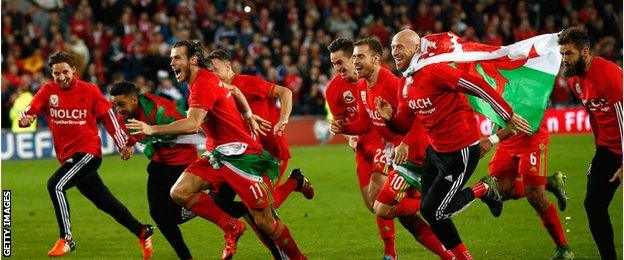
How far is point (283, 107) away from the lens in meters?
11.2

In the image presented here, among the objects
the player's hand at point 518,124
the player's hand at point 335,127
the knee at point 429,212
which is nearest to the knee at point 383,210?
the knee at point 429,212

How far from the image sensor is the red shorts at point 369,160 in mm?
10570

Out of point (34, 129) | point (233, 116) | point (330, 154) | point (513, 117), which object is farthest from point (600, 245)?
point (34, 129)

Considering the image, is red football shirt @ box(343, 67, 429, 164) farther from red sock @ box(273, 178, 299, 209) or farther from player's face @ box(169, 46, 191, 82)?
player's face @ box(169, 46, 191, 82)

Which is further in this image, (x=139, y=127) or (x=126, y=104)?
(x=126, y=104)

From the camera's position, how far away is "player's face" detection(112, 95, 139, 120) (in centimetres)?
1038

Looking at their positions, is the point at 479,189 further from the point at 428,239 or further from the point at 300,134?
the point at 300,134

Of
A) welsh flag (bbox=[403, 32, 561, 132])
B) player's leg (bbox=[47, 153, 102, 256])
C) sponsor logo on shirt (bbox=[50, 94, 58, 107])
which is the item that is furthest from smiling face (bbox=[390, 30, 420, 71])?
sponsor logo on shirt (bbox=[50, 94, 58, 107])

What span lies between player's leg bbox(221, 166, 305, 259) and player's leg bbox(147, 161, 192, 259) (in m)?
1.03

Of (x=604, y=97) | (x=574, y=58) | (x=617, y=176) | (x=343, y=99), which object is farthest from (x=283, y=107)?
(x=617, y=176)

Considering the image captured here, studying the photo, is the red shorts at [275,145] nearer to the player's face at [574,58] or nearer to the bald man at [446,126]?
the bald man at [446,126]

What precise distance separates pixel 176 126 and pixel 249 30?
1874 centimetres

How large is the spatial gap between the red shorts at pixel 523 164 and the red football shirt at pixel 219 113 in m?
2.66

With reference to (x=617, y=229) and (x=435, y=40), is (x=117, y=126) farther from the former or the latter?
(x=617, y=229)
